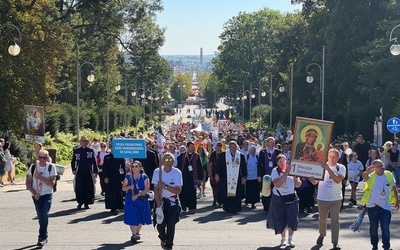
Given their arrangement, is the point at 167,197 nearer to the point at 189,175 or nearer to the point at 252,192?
the point at 189,175

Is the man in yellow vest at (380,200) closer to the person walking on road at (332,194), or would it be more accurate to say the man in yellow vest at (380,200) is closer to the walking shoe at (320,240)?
the person walking on road at (332,194)

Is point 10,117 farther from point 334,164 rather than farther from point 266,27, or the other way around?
point 266,27

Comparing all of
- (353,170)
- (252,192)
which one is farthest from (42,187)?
(353,170)

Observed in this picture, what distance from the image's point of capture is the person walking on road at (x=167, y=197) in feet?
39.6

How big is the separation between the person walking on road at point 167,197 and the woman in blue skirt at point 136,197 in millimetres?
1407

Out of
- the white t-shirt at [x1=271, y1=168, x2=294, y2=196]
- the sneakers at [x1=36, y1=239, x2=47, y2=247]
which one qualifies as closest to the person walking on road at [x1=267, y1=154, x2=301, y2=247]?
the white t-shirt at [x1=271, y1=168, x2=294, y2=196]

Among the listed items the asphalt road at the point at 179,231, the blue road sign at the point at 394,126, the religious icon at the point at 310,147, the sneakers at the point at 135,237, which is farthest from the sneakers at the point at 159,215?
the blue road sign at the point at 394,126

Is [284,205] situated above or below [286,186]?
below

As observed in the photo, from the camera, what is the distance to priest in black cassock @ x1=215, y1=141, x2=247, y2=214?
1859 cm

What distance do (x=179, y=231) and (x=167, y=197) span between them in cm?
341

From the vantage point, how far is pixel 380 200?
1245 centimetres

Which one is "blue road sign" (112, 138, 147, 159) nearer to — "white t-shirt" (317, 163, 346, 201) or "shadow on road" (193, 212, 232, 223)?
"shadow on road" (193, 212, 232, 223)

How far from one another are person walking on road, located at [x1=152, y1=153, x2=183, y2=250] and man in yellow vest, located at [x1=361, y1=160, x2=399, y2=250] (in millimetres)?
3191

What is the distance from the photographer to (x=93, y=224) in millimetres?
16422
